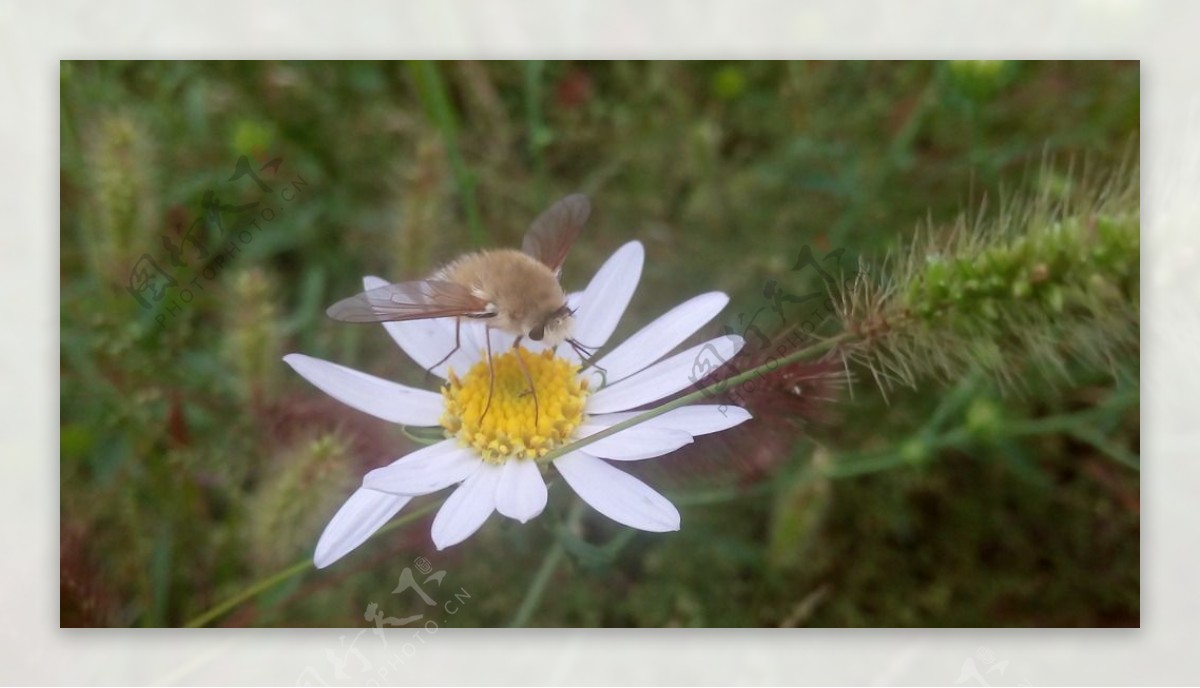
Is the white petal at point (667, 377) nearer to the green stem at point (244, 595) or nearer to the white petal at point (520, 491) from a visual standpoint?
the white petal at point (520, 491)

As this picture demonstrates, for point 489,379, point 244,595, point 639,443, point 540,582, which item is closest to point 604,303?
point 489,379

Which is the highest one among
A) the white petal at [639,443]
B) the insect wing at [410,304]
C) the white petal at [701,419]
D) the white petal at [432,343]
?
the insect wing at [410,304]

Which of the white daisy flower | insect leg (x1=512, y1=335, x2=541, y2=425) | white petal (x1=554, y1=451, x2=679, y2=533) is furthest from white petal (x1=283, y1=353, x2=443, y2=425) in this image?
white petal (x1=554, y1=451, x2=679, y2=533)

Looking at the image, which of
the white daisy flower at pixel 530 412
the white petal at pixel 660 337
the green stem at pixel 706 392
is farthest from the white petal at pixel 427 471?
the white petal at pixel 660 337

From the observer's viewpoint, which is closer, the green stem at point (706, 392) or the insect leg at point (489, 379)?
the green stem at point (706, 392)

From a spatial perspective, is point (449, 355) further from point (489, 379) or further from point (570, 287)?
point (570, 287)

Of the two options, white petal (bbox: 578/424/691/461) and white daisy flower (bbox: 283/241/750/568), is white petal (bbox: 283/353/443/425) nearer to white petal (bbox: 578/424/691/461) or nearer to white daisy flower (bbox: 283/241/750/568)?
white daisy flower (bbox: 283/241/750/568)
